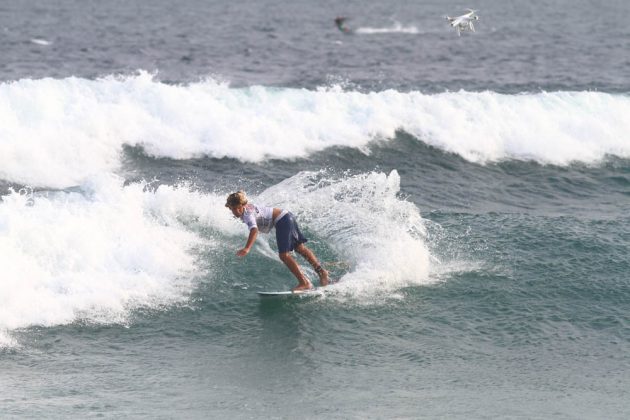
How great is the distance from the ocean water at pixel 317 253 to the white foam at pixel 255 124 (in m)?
0.07

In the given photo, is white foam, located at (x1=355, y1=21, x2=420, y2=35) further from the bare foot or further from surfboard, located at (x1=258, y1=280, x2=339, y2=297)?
surfboard, located at (x1=258, y1=280, x2=339, y2=297)

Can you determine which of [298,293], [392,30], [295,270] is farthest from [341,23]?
[298,293]

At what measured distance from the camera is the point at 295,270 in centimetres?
1252

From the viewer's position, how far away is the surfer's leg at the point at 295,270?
1250 cm

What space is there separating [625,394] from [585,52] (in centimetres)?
3242

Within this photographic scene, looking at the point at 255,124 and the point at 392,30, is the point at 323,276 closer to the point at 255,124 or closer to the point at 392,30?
the point at 255,124

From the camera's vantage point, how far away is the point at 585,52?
40.4 m

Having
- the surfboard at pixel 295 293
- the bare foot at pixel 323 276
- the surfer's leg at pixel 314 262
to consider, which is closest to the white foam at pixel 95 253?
the surfboard at pixel 295 293

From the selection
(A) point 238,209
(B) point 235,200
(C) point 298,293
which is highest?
(B) point 235,200

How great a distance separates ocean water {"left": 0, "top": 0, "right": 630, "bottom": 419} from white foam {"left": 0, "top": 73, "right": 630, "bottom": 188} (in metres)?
0.07

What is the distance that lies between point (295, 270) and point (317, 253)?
4.97ft

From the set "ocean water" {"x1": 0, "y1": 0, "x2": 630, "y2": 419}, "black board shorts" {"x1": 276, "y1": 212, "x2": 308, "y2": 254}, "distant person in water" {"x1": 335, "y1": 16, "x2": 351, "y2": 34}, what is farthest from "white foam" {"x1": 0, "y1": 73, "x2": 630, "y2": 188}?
"distant person in water" {"x1": 335, "y1": 16, "x2": 351, "y2": 34}

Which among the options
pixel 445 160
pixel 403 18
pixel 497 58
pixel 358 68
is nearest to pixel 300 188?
pixel 445 160

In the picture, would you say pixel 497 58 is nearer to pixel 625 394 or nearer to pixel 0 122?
pixel 0 122
